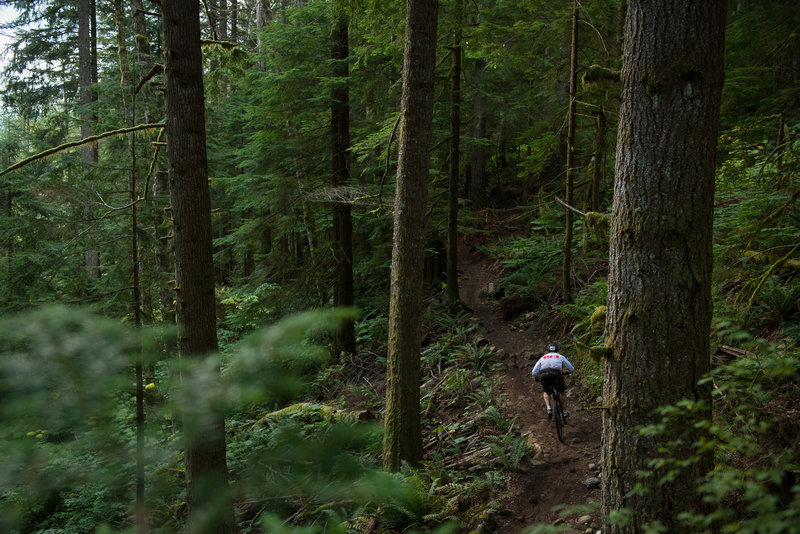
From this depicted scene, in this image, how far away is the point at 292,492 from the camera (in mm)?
1724

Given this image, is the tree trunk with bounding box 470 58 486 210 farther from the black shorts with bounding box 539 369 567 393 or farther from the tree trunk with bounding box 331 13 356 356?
the black shorts with bounding box 539 369 567 393

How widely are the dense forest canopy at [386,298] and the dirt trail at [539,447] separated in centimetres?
18

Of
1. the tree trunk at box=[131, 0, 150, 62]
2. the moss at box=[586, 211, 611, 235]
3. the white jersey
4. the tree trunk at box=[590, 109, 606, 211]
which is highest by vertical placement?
the tree trunk at box=[131, 0, 150, 62]

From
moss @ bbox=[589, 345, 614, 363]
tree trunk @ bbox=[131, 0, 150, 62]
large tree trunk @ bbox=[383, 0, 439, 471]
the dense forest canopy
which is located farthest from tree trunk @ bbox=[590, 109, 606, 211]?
tree trunk @ bbox=[131, 0, 150, 62]

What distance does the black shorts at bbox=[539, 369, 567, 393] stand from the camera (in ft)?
24.2

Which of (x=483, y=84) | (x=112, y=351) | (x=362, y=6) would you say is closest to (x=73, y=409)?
(x=112, y=351)

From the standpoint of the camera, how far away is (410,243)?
6.62 meters

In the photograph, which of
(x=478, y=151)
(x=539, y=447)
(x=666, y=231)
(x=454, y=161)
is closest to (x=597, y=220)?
(x=666, y=231)

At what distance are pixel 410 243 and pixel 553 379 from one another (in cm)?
329

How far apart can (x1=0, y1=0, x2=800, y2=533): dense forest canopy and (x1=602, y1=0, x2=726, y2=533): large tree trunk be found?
21mm

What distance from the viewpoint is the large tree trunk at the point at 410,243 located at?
21.3 feet

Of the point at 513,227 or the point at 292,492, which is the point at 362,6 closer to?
the point at 292,492

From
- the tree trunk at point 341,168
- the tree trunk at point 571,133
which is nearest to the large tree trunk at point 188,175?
the tree trunk at point 341,168

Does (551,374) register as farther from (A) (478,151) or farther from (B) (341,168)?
(A) (478,151)
